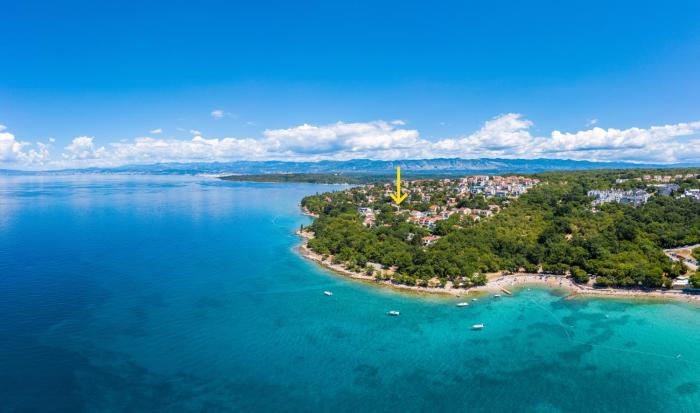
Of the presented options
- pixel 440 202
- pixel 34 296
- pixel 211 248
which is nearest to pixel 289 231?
pixel 211 248

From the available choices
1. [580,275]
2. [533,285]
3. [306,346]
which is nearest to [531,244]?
[580,275]

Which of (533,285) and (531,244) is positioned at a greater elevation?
(531,244)

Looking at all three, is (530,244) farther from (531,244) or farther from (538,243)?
(538,243)

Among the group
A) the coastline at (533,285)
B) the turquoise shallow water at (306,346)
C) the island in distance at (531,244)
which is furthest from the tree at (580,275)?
the turquoise shallow water at (306,346)

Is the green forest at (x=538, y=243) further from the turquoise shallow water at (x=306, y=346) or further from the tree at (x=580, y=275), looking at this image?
the turquoise shallow water at (x=306, y=346)

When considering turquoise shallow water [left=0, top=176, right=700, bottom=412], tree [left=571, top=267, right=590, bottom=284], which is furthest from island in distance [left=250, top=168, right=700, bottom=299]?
turquoise shallow water [left=0, top=176, right=700, bottom=412]

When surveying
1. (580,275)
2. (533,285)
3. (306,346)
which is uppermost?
(580,275)
